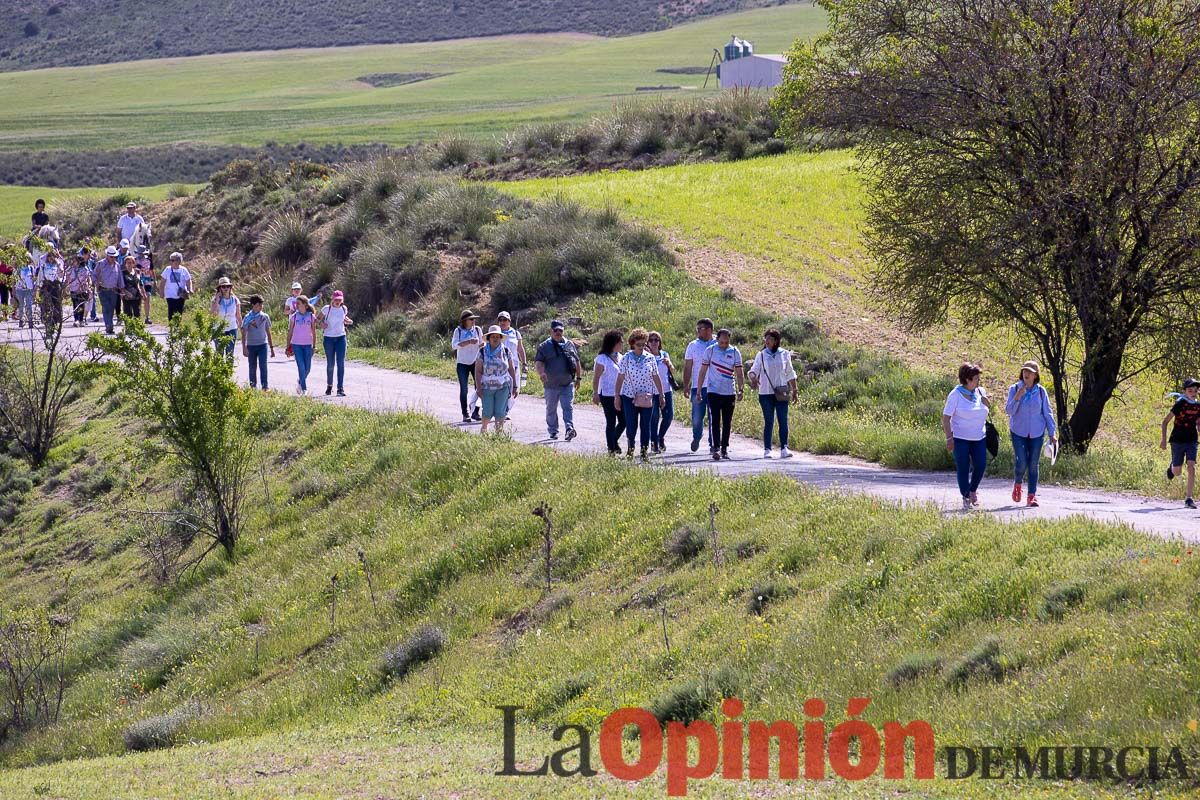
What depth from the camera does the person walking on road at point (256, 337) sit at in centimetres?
2361

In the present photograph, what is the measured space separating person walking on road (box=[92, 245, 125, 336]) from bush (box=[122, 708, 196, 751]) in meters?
17.3

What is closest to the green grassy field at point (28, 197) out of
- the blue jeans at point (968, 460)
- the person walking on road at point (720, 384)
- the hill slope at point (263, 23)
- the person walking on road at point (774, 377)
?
the person walking on road at point (720, 384)

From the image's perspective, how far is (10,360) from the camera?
96.5 ft

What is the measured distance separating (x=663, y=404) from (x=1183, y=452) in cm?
638

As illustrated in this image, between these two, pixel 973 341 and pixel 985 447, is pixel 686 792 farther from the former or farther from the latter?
pixel 973 341

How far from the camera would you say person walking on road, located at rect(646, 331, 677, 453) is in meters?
18.3

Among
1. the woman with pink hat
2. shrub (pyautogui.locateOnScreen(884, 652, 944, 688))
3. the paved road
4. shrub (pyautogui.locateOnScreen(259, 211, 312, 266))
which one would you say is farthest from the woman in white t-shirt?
shrub (pyautogui.locateOnScreen(259, 211, 312, 266))

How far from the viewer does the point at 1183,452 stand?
51.7 feet

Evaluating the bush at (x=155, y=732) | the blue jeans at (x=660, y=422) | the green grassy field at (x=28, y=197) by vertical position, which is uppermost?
the green grassy field at (x=28, y=197)

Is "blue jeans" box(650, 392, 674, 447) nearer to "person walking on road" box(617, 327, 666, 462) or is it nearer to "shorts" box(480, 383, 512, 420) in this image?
"person walking on road" box(617, 327, 666, 462)

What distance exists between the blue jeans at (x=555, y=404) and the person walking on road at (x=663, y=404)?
130 cm

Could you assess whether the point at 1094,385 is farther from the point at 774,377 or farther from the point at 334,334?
the point at 334,334

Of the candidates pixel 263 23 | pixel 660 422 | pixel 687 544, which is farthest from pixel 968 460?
pixel 263 23

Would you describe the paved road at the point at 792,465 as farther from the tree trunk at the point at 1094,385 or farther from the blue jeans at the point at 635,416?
the tree trunk at the point at 1094,385
